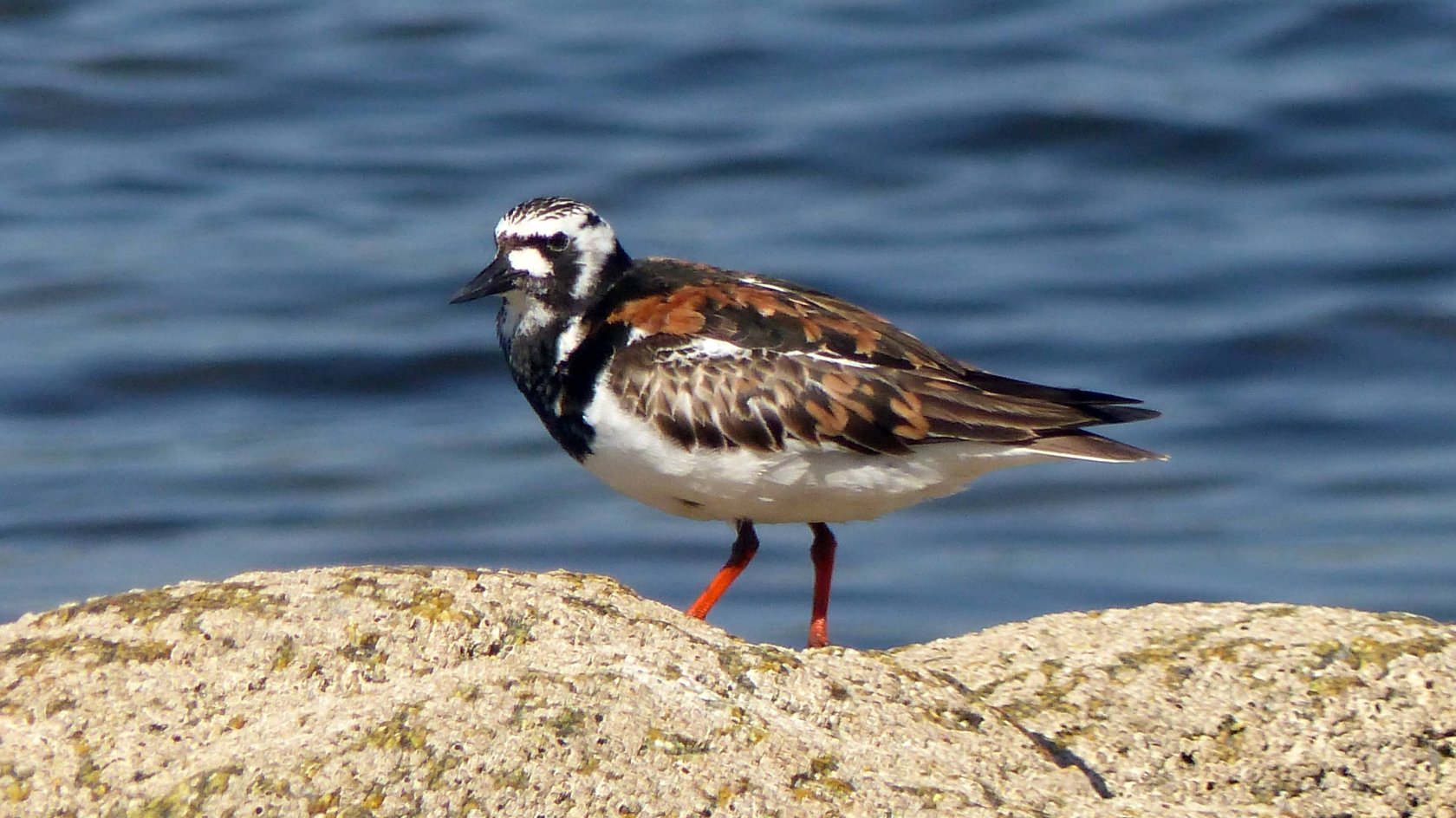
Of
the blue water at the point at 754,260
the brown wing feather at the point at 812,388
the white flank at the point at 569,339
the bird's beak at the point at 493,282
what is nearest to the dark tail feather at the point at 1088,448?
the brown wing feather at the point at 812,388

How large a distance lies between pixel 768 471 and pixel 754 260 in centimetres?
797

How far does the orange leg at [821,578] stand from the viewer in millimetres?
5348

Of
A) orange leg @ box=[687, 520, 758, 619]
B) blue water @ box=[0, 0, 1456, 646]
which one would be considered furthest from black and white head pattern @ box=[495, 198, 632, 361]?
blue water @ box=[0, 0, 1456, 646]

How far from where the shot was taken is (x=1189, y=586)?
30.4 ft

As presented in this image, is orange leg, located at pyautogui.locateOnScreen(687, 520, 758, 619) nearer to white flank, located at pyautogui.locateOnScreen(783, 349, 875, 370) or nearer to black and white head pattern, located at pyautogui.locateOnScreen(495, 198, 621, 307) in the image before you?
white flank, located at pyautogui.locateOnScreen(783, 349, 875, 370)

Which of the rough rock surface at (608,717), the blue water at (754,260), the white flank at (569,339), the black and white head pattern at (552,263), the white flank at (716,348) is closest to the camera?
the rough rock surface at (608,717)

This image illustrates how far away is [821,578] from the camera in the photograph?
555 cm

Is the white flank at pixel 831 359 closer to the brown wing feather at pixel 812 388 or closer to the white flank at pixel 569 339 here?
the brown wing feather at pixel 812 388

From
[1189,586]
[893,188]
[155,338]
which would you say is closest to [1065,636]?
[1189,586]

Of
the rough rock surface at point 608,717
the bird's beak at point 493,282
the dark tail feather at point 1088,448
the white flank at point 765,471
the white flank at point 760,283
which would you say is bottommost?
the rough rock surface at point 608,717

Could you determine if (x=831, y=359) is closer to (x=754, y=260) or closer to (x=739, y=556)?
(x=739, y=556)

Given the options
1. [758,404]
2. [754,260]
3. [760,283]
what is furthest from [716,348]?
[754,260]

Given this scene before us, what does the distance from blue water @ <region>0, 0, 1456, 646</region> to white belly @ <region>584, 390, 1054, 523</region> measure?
353cm

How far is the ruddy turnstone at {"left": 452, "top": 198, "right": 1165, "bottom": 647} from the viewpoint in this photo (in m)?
5.17
